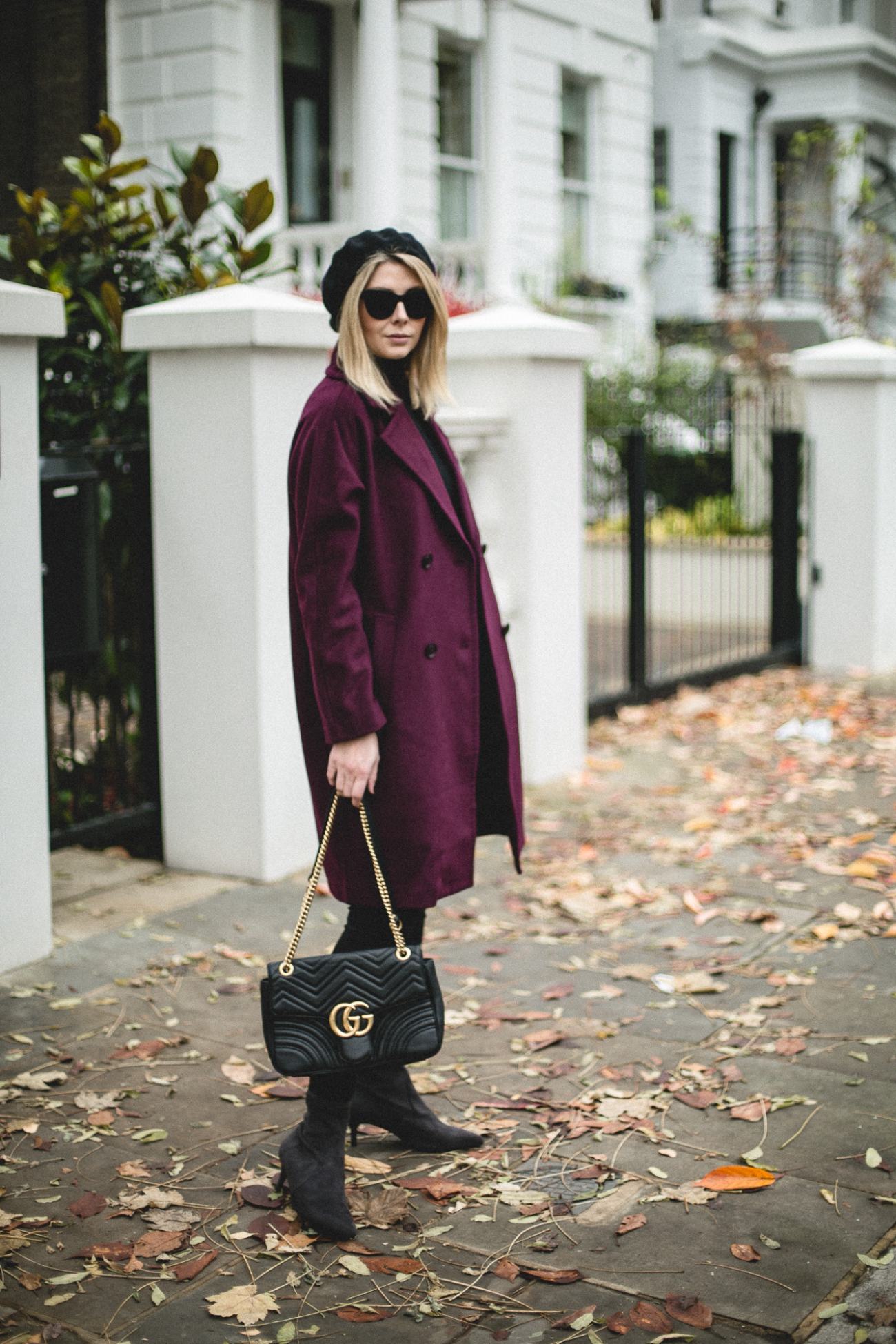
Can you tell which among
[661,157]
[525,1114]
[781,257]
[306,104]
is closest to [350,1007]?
[525,1114]

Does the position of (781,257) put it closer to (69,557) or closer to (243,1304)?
(69,557)

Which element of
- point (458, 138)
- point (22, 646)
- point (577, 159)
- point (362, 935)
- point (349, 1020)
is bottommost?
point (349, 1020)

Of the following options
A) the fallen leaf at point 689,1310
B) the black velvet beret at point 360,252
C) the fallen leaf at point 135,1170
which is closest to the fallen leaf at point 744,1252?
the fallen leaf at point 689,1310

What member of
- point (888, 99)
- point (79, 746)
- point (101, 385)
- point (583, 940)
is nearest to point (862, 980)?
point (583, 940)

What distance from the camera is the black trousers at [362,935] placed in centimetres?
313

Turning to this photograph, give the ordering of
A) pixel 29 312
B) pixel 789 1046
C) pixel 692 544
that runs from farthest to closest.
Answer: pixel 692 544, pixel 29 312, pixel 789 1046

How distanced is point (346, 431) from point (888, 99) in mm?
26935

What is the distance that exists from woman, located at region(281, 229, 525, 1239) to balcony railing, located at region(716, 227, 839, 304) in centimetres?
1845

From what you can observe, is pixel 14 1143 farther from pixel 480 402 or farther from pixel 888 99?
pixel 888 99

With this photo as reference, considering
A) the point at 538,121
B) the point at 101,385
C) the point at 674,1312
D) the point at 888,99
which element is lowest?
the point at 674,1312

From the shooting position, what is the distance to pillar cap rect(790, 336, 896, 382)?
31.8ft

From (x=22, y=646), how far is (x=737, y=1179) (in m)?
2.56

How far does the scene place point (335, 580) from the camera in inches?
119

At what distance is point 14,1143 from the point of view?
3480 millimetres
